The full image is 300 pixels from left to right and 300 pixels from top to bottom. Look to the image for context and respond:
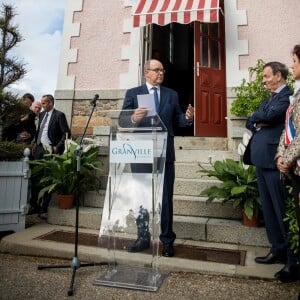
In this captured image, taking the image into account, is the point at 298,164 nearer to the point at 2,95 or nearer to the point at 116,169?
the point at 116,169

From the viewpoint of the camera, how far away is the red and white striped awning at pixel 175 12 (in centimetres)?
542

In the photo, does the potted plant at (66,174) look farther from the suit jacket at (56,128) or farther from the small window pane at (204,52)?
the small window pane at (204,52)

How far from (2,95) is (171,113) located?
203 cm

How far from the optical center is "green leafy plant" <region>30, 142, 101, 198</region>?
165 inches

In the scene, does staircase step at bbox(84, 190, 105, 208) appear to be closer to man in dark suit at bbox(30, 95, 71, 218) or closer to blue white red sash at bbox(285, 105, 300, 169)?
man in dark suit at bbox(30, 95, 71, 218)

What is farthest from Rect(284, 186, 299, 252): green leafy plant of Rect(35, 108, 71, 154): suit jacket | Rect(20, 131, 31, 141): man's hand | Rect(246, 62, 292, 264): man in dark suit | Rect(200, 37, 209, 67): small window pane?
Rect(200, 37, 209, 67): small window pane

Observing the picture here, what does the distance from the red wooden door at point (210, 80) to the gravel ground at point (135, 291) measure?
3.72 m

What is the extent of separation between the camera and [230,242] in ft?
11.4

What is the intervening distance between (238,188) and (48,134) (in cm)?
306

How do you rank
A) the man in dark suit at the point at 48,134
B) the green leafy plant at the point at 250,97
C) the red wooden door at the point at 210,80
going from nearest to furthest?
1. the green leafy plant at the point at 250,97
2. the man in dark suit at the point at 48,134
3. the red wooden door at the point at 210,80

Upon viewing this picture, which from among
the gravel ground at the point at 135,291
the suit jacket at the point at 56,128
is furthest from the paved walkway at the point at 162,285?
the suit jacket at the point at 56,128

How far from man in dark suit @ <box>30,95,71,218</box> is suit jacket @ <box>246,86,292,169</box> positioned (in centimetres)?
293

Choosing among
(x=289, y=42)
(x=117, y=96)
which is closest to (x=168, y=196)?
(x=117, y=96)

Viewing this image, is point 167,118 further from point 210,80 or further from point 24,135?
point 210,80
